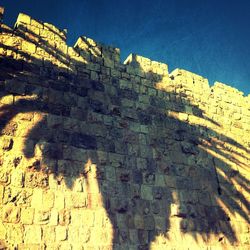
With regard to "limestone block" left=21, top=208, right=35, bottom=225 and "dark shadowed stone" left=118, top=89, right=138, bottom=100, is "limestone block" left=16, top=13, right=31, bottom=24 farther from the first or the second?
"limestone block" left=21, top=208, right=35, bottom=225

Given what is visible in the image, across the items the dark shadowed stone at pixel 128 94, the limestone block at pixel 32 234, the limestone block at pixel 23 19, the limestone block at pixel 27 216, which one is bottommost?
the limestone block at pixel 32 234

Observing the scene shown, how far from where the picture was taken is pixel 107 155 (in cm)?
619

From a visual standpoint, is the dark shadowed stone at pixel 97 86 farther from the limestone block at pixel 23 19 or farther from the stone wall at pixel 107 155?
the limestone block at pixel 23 19

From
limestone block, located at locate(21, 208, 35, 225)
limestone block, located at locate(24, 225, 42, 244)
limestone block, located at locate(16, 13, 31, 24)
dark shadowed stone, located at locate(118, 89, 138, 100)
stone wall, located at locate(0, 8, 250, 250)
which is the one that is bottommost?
limestone block, located at locate(24, 225, 42, 244)

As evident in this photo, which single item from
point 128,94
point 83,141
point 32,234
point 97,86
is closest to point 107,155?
point 83,141

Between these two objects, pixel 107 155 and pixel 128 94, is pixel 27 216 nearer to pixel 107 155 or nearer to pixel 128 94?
pixel 107 155

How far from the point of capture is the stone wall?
5.28 meters

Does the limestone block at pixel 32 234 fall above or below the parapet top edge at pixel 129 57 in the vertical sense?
below

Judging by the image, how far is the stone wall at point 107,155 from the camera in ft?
17.3

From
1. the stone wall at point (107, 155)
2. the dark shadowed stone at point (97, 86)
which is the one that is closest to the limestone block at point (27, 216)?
the stone wall at point (107, 155)

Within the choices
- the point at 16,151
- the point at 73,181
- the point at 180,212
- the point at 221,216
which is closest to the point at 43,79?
the point at 16,151

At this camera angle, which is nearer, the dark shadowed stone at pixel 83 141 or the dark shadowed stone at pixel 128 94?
the dark shadowed stone at pixel 83 141

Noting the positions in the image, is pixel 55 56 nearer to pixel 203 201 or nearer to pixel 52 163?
pixel 52 163

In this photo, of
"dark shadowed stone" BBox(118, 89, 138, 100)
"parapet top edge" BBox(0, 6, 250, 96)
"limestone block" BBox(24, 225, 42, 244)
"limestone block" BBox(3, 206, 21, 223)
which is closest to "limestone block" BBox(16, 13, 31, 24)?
"parapet top edge" BBox(0, 6, 250, 96)
